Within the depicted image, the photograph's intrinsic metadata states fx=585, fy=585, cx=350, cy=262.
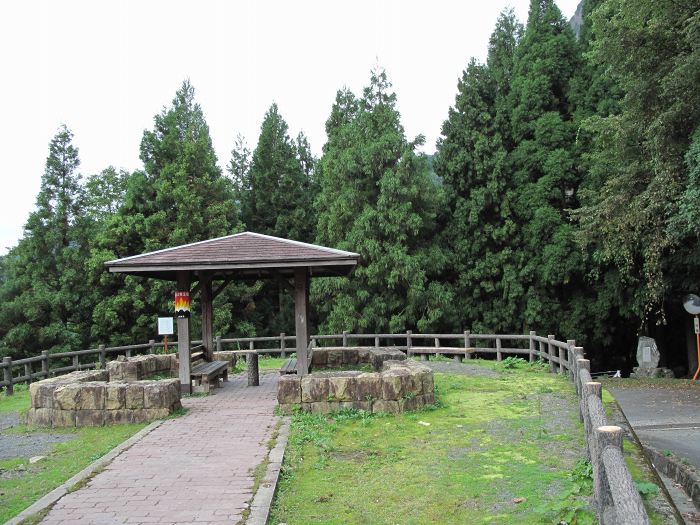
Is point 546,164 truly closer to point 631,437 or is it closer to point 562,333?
point 562,333

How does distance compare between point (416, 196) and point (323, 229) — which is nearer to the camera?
point (416, 196)

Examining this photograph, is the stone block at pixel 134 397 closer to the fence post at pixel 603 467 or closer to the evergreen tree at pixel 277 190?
the fence post at pixel 603 467

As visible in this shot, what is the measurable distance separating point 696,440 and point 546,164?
1400 centimetres

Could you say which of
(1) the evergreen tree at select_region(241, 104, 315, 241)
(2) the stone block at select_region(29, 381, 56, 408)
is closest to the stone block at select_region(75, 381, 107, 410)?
(2) the stone block at select_region(29, 381, 56, 408)

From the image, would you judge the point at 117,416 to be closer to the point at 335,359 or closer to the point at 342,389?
the point at 342,389

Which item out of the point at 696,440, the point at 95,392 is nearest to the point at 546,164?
the point at 696,440

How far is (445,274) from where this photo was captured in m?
23.0

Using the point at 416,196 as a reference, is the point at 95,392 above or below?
below

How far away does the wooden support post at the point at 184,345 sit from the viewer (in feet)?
35.3

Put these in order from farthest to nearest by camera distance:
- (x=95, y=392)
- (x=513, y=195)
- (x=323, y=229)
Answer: (x=323, y=229)
(x=513, y=195)
(x=95, y=392)

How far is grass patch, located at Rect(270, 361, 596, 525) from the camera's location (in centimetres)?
465

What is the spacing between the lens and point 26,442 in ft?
25.8

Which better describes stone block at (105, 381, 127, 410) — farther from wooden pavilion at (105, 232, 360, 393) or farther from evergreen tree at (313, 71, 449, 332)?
evergreen tree at (313, 71, 449, 332)

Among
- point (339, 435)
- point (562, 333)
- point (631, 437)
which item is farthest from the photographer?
point (562, 333)
